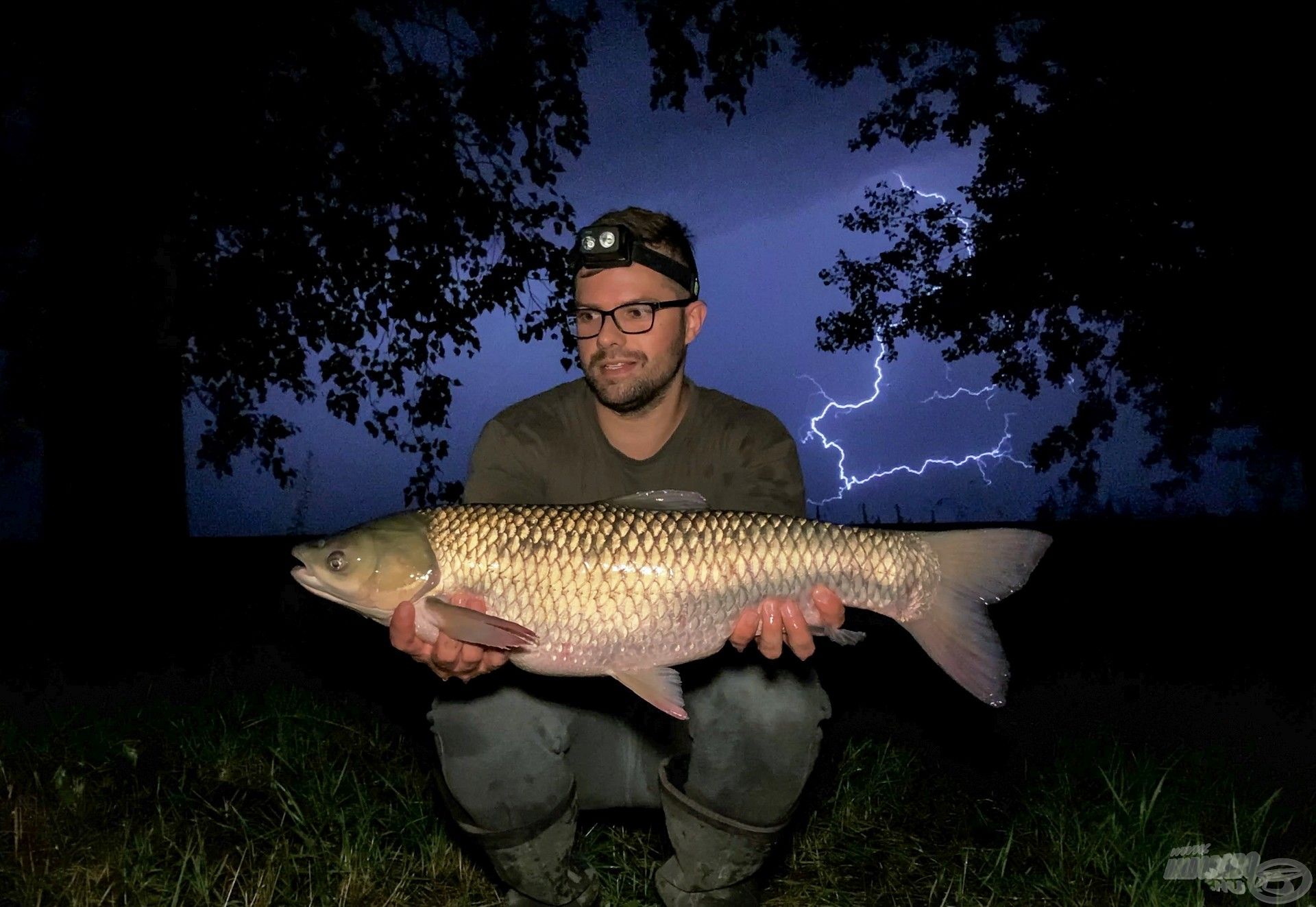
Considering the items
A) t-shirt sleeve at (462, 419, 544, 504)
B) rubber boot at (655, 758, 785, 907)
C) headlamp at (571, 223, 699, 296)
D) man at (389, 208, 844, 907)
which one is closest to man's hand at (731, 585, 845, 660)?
man at (389, 208, 844, 907)

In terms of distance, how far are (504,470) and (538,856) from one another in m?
0.91

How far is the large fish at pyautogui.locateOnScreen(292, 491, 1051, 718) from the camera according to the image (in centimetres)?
179

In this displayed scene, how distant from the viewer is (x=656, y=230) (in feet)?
7.84

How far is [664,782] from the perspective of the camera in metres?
1.96

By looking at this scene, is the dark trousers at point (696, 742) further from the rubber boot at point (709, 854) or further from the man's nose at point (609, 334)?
the man's nose at point (609, 334)

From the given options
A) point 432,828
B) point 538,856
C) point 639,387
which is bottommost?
point 432,828

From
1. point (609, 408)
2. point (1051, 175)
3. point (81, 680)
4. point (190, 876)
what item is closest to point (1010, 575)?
point (609, 408)

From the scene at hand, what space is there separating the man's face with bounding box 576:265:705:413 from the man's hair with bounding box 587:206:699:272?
0.31ft

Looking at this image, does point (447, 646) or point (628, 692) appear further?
point (628, 692)

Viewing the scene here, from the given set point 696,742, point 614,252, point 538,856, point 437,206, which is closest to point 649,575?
point 696,742

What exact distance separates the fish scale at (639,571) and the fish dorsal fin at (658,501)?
2 cm

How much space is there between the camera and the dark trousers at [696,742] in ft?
6.13

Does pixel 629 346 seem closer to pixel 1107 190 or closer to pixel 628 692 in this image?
pixel 628 692

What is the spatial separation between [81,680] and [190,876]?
271 centimetres
